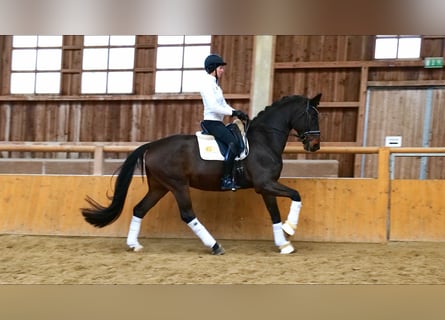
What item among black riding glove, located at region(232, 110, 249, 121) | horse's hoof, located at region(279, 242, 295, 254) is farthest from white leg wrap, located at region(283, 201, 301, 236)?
black riding glove, located at region(232, 110, 249, 121)

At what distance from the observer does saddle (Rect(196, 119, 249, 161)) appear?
2908mm

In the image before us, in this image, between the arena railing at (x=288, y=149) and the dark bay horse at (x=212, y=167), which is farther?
the arena railing at (x=288, y=149)

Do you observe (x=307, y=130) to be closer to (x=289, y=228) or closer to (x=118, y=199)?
(x=289, y=228)

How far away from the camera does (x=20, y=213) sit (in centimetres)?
339

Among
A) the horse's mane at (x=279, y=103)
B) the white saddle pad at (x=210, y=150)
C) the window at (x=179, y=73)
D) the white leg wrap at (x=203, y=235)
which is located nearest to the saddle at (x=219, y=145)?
the white saddle pad at (x=210, y=150)

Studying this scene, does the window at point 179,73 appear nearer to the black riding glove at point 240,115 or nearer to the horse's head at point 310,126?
the black riding glove at point 240,115

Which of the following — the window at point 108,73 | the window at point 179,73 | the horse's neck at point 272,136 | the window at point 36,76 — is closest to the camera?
the window at point 108,73

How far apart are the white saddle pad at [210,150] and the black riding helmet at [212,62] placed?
0.52m

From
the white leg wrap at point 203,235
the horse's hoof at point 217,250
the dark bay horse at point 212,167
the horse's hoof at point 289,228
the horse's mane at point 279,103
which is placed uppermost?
the horse's mane at point 279,103

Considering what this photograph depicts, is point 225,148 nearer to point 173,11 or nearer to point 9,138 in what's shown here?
point 9,138

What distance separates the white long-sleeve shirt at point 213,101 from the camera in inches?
111

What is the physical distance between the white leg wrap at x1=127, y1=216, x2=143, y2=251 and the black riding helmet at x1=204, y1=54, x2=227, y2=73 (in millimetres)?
1280

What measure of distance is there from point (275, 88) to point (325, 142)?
0.61 m

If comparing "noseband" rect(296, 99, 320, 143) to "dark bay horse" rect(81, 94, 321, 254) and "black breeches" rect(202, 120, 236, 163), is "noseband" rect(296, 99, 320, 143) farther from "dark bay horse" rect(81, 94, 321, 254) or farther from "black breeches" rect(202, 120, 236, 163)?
"black breeches" rect(202, 120, 236, 163)
